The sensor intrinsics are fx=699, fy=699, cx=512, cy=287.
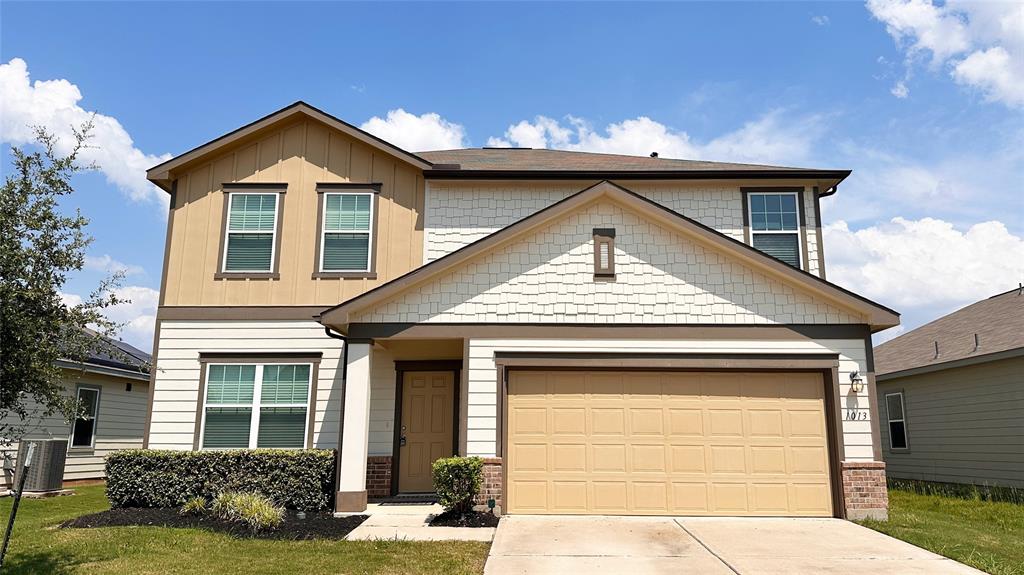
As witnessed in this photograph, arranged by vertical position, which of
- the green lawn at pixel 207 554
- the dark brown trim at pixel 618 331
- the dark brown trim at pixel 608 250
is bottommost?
the green lawn at pixel 207 554

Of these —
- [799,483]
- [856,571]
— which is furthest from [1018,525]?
[856,571]

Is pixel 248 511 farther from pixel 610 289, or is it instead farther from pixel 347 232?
pixel 610 289

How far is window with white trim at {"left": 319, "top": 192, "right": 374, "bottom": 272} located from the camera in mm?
13609

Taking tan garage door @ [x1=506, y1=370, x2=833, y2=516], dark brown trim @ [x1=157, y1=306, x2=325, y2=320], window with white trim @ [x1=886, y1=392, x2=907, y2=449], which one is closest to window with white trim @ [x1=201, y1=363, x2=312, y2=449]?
dark brown trim @ [x1=157, y1=306, x2=325, y2=320]

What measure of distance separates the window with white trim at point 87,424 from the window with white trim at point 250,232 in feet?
21.8

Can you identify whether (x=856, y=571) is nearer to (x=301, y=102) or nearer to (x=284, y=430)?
(x=284, y=430)

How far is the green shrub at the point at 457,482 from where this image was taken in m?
10.2

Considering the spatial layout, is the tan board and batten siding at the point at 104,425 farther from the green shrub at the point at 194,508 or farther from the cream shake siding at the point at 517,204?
the cream shake siding at the point at 517,204

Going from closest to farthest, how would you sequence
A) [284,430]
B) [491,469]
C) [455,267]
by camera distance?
[491,469]
[455,267]
[284,430]

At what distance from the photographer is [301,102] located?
555 inches

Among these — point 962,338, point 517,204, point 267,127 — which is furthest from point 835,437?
point 267,127

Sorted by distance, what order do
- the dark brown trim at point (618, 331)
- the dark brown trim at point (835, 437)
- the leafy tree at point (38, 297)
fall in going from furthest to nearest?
the dark brown trim at point (618, 331), the dark brown trim at point (835, 437), the leafy tree at point (38, 297)

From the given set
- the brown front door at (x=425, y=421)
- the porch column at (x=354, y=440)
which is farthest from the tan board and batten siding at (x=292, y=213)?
the porch column at (x=354, y=440)

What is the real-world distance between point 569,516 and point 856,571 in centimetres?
432
